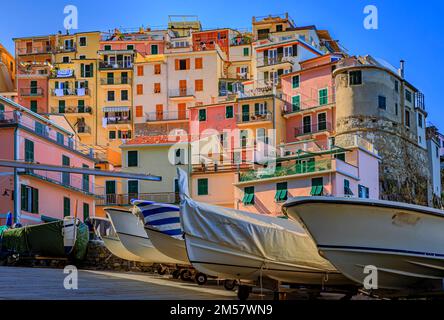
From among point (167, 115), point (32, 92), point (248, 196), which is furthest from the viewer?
point (32, 92)

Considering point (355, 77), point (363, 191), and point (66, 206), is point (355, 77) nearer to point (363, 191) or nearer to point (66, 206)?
point (363, 191)

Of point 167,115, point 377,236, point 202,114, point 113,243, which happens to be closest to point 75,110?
point 167,115

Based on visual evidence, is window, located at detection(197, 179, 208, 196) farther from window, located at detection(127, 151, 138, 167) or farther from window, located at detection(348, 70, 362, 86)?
window, located at detection(348, 70, 362, 86)

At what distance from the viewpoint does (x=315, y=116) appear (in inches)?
2498

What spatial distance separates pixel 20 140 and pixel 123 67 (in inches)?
1672

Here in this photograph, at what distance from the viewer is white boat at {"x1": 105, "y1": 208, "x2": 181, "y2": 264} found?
87.4 feet

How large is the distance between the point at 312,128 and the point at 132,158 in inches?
623

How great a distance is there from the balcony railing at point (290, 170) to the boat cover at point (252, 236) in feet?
88.9

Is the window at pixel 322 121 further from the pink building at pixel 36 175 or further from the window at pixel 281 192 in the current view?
the pink building at pixel 36 175

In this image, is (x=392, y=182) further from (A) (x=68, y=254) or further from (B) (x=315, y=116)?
(A) (x=68, y=254)

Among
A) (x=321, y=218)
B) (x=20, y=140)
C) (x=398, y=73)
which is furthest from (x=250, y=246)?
(x=398, y=73)

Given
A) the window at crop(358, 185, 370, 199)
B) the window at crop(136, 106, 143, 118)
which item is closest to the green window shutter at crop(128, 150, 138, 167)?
the window at crop(358, 185, 370, 199)

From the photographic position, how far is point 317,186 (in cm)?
4419

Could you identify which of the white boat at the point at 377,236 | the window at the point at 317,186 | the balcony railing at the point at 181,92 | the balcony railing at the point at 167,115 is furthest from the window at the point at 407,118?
the white boat at the point at 377,236
